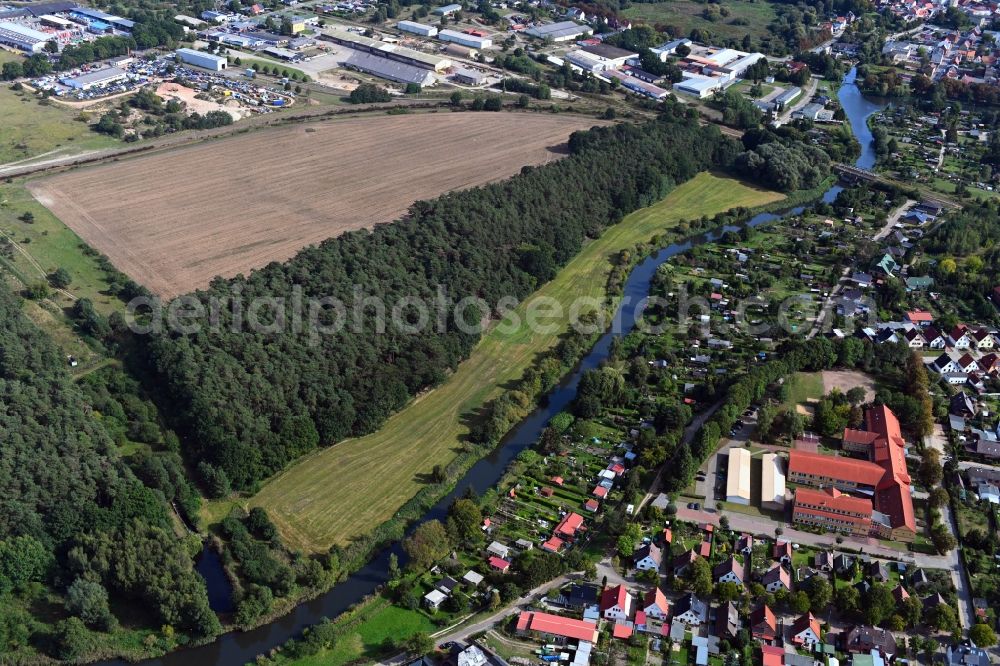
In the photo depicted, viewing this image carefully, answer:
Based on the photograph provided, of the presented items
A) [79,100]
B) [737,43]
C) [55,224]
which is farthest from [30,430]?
[737,43]

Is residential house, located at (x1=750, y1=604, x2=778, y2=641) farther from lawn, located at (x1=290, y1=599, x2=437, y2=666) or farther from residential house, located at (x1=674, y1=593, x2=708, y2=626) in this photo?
lawn, located at (x1=290, y1=599, x2=437, y2=666)

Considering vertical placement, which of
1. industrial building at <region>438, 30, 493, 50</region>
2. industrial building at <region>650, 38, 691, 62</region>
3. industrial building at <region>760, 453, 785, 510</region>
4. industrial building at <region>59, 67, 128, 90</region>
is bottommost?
industrial building at <region>760, 453, 785, 510</region>

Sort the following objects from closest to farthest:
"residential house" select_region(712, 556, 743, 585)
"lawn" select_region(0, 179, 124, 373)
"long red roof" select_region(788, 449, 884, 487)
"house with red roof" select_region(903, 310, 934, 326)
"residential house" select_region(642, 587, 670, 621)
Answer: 1. "residential house" select_region(642, 587, 670, 621)
2. "residential house" select_region(712, 556, 743, 585)
3. "long red roof" select_region(788, 449, 884, 487)
4. "lawn" select_region(0, 179, 124, 373)
5. "house with red roof" select_region(903, 310, 934, 326)

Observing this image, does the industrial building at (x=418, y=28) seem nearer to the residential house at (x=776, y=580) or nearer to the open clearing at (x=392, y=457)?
the open clearing at (x=392, y=457)

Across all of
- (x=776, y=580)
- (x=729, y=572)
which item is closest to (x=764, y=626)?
(x=776, y=580)

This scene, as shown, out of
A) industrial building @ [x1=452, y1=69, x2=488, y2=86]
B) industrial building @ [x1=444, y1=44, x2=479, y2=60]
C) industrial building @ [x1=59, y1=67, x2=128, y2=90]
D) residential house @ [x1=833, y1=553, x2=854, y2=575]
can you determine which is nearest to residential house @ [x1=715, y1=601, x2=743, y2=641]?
residential house @ [x1=833, y1=553, x2=854, y2=575]

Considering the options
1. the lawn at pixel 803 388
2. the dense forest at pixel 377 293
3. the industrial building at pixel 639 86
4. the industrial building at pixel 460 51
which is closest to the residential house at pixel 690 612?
the lawn at pixel 803 388

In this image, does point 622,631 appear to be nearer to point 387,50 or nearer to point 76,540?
point 76,540

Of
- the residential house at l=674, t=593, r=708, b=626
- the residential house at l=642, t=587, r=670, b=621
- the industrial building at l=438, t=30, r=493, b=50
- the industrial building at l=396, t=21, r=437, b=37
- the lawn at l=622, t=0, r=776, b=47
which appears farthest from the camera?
the lawn at l=622, t=0, r=776, b=47
